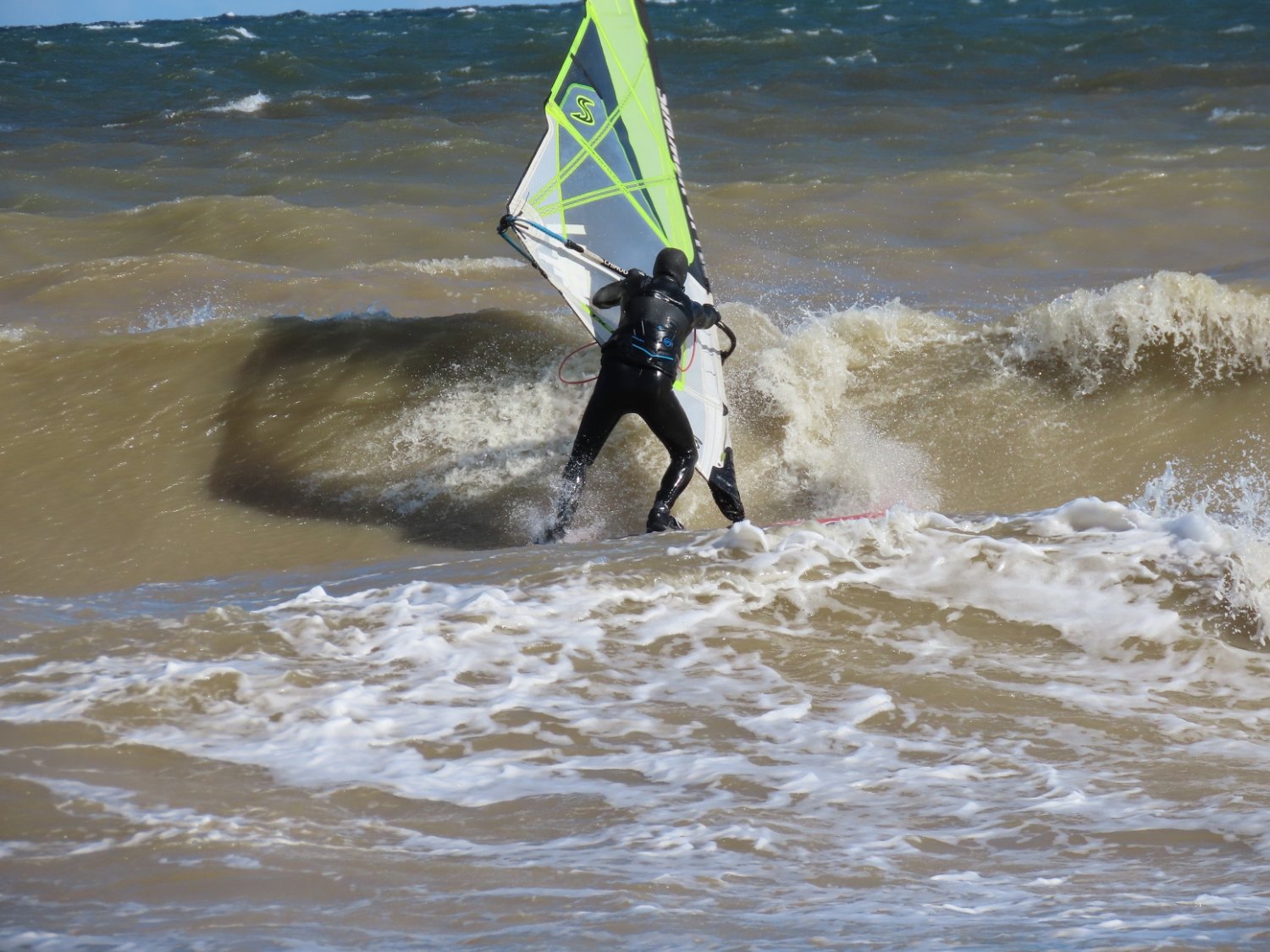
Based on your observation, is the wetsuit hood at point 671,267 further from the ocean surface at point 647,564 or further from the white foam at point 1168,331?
the white foam at point 1168,331

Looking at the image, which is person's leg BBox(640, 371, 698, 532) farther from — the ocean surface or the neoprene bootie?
the ocean surface

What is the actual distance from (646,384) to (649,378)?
28 mm

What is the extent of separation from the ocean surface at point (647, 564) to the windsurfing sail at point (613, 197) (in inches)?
29.3

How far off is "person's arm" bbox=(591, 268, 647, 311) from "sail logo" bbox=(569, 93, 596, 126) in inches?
48.4

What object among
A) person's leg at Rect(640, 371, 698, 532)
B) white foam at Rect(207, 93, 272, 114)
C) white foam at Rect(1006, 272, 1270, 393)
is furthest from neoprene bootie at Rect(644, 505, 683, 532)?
white foam at Rect(207, 93, 272, 114)

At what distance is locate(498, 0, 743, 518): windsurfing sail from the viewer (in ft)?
22.4

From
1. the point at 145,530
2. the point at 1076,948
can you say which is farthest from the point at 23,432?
the point at 1076,948

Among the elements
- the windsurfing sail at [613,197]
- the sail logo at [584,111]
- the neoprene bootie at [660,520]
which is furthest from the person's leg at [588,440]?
the sail logo at [584,111]

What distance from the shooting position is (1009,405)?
312 inches

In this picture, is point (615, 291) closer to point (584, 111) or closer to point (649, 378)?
point (649, 378)

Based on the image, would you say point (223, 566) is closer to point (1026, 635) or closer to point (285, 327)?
point (285, 327)

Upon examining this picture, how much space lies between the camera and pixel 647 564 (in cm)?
464

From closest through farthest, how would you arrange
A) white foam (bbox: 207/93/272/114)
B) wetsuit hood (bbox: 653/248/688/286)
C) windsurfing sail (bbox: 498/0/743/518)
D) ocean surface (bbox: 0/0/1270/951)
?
ocean surface (bbox: 0/0/1270/951) → wetsuit hood (bbox: 653/248/688/286) → windsurfing sail (bbox: 498/0/743/518) → white foam (bbox: 207/93/272/114)

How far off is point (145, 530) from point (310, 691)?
12.3ft
